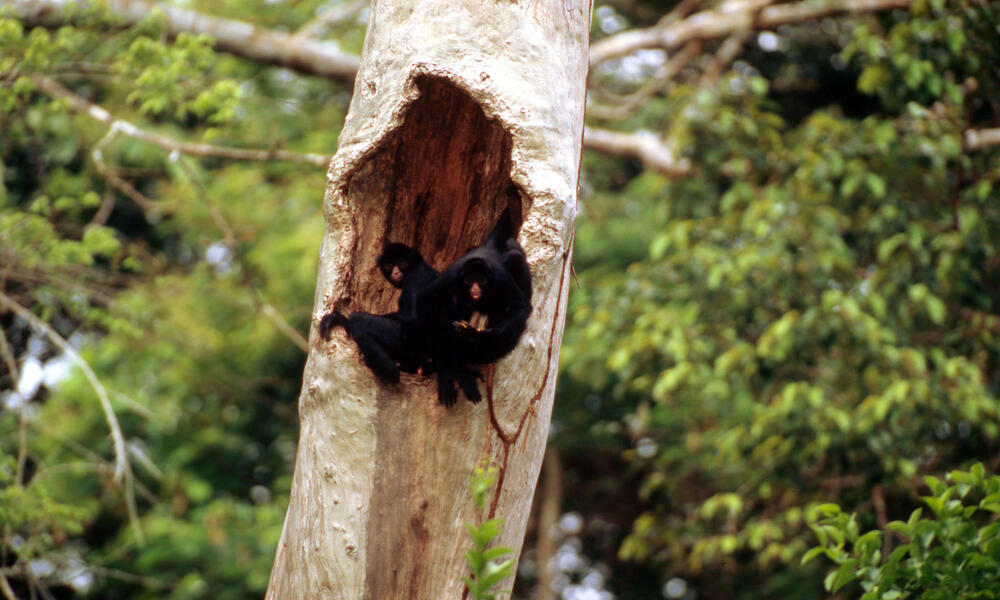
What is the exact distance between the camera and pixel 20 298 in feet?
22.3

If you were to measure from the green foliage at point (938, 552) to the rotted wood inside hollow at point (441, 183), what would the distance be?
2.10 metres

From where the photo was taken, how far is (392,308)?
466 cm

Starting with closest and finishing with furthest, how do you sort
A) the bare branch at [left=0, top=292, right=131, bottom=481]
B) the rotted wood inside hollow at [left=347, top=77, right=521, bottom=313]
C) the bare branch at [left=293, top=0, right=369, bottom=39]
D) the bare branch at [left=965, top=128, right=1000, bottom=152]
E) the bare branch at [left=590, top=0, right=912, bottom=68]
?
the rotted wood inside hollow at [left=347, top=77, right=521, bottom=313] → the bare branch at [left=0, top=292, right=131, bottom=481] → the bare branch at [left=965, top=128, right=1000, bottom=152] → the bare branch at [left=590, top=0, right=912, bottom=68] → the bare branch at [left=293, top=0, right=369, bottom=39]

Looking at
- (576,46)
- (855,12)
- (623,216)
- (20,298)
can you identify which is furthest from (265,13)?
(576,46)

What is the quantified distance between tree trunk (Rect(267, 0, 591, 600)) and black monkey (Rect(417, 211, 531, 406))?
0.09 meters

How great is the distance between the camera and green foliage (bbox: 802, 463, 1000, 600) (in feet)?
11.4

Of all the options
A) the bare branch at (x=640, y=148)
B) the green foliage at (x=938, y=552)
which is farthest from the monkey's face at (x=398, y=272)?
the bare branch at (x=640, y=148)

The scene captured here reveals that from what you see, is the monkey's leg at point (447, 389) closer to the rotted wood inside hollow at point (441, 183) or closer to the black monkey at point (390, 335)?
the black monkey at point (390, 335)

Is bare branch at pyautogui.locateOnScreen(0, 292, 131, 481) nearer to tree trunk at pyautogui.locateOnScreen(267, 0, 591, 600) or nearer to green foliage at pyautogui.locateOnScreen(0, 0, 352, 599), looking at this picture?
green foliage at pyautogui.locateOnScreen(0, 0, 352, 599)

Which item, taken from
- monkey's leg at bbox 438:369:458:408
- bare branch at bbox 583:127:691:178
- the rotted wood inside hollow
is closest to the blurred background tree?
bare branch at bbox 583:127:691:178

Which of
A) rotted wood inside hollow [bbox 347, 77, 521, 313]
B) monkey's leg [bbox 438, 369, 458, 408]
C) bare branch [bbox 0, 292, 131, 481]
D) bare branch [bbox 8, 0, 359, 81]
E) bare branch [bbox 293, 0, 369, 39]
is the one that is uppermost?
bare branch [bbox 293, 0, 369, 39]

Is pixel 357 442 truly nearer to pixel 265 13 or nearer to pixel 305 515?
pixel 305 515

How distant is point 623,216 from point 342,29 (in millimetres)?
3951

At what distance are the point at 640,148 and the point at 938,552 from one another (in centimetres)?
658
